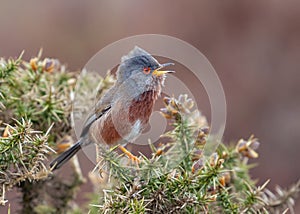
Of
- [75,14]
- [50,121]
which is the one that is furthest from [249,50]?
[50,121]

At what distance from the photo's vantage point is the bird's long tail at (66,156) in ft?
9.84

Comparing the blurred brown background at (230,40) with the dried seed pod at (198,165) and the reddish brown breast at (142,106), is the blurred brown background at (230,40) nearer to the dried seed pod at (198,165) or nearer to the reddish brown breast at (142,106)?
the reddish brown breast at (142,106)

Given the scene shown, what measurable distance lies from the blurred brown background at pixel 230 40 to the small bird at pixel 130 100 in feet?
17.1

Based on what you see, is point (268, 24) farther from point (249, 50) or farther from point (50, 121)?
point (50, 121)

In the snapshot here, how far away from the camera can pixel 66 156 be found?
302 centimetres

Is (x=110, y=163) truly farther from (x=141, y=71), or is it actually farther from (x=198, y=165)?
(x=141, y=71)

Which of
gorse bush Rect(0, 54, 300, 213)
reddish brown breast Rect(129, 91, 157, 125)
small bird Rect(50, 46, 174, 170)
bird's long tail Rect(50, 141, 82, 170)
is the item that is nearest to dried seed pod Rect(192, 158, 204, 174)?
gorse bush Rect(0, 54, 300, 213)

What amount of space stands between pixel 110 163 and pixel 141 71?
0.70m

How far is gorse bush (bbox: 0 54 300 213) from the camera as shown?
2279 mm

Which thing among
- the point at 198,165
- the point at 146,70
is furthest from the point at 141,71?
the point at 198,165

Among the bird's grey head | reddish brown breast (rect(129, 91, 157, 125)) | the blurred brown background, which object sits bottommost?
the blurred brown background

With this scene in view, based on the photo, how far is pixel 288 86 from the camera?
8.55 metres

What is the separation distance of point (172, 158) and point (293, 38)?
6.61 metres

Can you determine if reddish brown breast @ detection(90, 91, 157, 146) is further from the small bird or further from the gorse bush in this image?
the gorse bush
